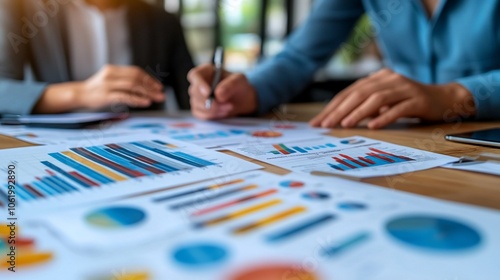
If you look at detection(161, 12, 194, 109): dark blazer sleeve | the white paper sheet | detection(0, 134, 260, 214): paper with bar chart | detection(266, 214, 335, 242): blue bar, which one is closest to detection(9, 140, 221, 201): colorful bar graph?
detection(0, 134, 260, 214): paper with bar chart

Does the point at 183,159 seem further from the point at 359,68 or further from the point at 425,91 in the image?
the point at 359,68

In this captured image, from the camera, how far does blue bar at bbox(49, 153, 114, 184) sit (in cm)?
41

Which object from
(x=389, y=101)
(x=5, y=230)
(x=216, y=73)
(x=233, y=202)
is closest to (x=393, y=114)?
(x=389, y=101)

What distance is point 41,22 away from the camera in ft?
3.87

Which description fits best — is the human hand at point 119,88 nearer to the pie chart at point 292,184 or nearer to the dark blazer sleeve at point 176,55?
the dark blazer sleeve at point 176,55

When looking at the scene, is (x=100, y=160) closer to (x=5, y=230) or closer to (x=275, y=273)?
(x=5, y=230)

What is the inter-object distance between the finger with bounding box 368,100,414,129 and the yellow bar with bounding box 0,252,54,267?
1.77 feet

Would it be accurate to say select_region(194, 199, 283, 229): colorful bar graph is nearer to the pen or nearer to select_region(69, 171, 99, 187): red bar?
select_region(69, 171, 99, 187): red bar

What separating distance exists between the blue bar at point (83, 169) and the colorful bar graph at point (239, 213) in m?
0.14

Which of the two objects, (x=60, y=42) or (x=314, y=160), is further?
(x=60, y=42)

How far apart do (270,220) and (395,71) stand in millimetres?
715

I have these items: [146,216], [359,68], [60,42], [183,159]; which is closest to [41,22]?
[60,42]

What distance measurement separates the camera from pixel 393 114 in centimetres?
69

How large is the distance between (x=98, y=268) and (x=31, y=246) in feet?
0.18
